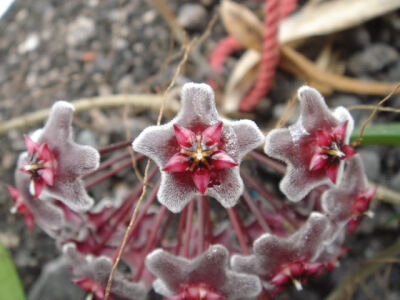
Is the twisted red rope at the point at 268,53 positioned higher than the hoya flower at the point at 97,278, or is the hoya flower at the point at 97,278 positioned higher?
the twisted red rope at the point at 268,53

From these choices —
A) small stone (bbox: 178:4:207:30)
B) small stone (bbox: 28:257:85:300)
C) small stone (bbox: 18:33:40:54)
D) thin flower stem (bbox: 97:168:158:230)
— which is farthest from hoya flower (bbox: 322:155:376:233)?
small stone (bbox: 18:33:40:54)

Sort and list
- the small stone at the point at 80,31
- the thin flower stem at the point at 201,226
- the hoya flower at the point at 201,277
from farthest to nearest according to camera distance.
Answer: the small stone at the point at 80,31, the thin flower stem at the point at 201,226, the hoya flower at the point at 201,277

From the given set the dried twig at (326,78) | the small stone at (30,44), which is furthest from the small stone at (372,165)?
the small stone at (30,44)

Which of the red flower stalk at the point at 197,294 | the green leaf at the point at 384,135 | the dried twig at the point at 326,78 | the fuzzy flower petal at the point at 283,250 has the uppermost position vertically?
the dried twig at the point at 326,78

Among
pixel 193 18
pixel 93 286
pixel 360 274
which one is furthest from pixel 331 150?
pixel 193 18

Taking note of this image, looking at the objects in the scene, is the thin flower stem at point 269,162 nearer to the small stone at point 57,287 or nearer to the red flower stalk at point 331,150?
the red flower stalk at point 331,150

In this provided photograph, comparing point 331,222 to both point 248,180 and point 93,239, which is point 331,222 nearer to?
point 248,180
